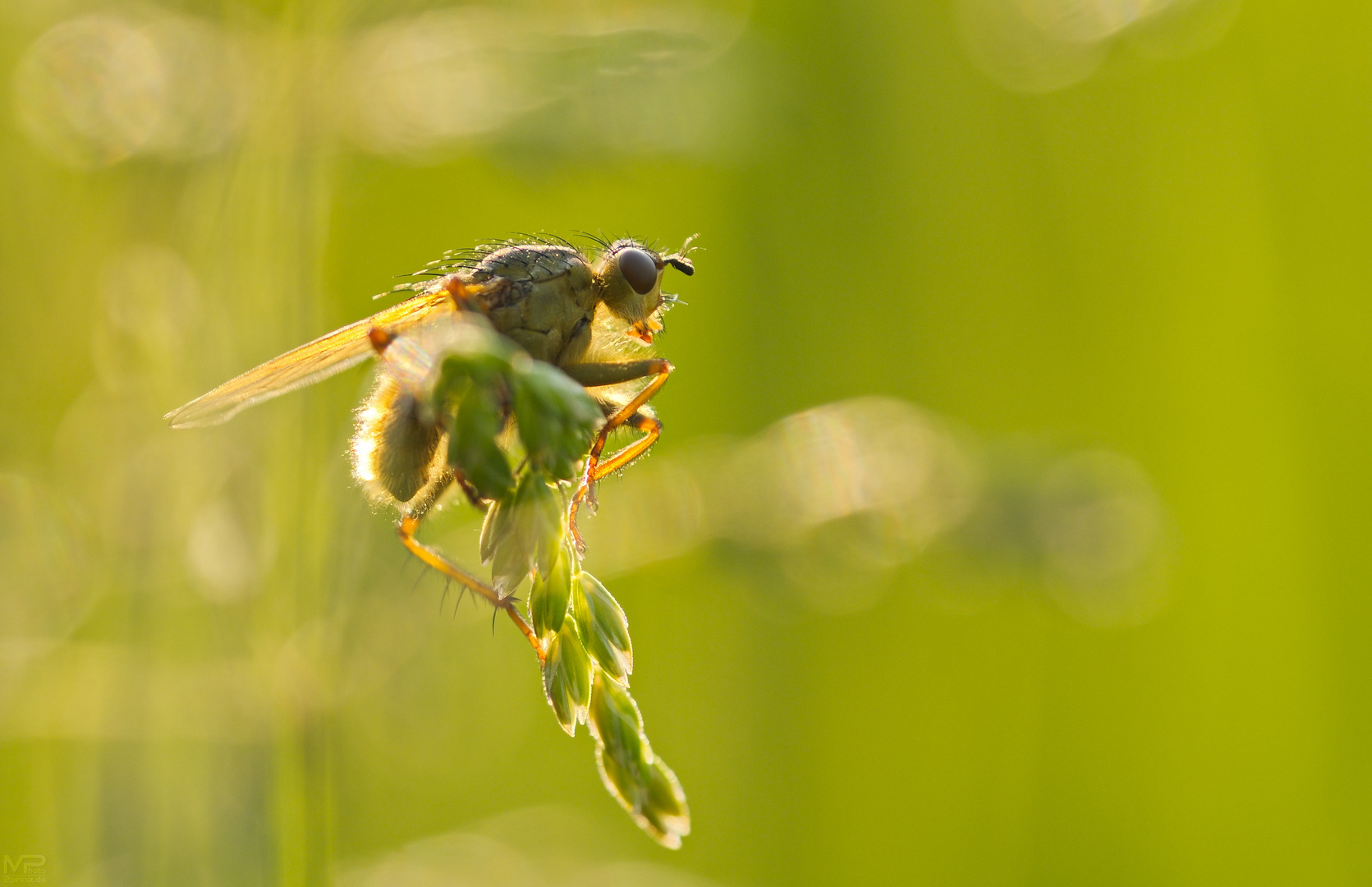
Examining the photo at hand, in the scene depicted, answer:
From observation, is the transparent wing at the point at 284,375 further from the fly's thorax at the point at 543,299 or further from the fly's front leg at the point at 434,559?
the fly's front leg at the point at 434,559

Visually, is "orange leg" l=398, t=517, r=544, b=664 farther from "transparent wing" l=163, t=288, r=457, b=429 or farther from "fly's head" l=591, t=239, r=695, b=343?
"fly's head" l=591, t=239, r=695, b=343

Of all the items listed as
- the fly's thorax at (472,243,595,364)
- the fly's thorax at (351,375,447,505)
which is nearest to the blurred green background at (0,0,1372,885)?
the fly's thorax at (351,375,447,505)

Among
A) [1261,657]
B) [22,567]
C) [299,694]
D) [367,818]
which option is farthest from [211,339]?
[1261,657]

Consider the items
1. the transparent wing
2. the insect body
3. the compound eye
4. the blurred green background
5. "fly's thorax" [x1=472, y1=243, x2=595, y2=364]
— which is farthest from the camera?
the compound eye

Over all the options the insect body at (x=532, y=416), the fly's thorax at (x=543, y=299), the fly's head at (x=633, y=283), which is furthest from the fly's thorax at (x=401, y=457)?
the fly's head at (x=633, y=283)

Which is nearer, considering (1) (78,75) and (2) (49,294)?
(1) (78,75)

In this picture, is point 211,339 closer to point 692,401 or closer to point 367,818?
point 367,818
